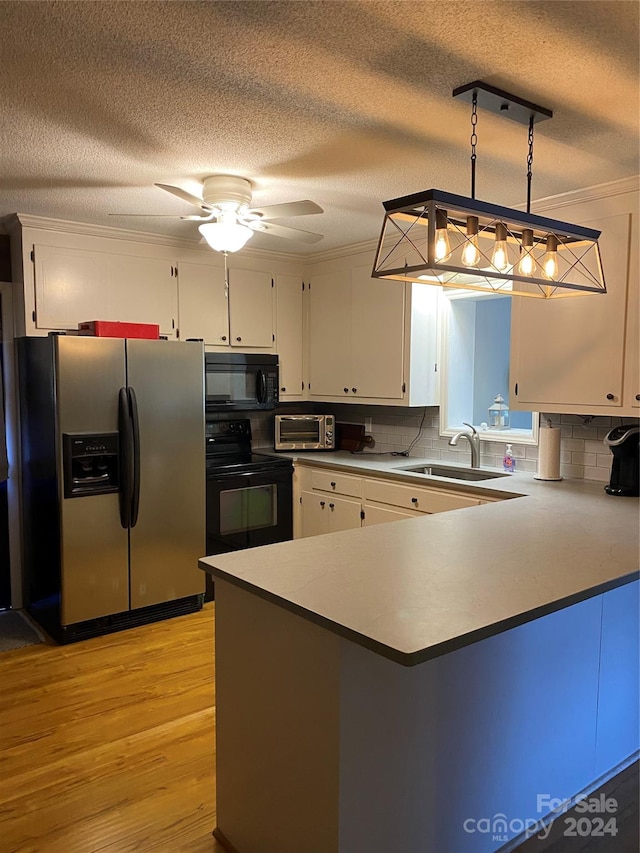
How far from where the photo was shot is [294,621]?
1.67m

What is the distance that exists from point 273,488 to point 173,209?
1927 mm

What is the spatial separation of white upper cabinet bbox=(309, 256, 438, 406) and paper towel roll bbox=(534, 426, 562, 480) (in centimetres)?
100

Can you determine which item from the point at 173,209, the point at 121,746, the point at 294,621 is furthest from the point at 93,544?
the point at 294,621

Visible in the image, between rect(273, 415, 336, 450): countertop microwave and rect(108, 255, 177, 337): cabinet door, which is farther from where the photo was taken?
rect(273, 415, 336, 450): countertop microwave

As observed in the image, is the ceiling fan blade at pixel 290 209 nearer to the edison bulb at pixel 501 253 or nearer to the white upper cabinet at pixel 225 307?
the edison bulb at pixel 501 253

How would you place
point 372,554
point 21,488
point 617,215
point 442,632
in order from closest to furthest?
point 442,632
point 372,554
point 617,215
point 21,488

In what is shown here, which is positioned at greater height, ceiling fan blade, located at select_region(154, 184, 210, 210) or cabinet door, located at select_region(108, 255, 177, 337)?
ceiling fan blade, located at select_region(154, 184, 210, 210)

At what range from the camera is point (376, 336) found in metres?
4.31

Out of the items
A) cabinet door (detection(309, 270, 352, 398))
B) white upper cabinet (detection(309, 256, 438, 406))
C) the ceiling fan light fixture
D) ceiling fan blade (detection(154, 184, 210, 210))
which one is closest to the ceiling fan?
the ceiling fan light fixture

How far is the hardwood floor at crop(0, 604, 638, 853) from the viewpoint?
2.02 metres

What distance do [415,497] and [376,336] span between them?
4.09 ft

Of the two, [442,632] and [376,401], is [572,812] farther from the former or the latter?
[376,401]

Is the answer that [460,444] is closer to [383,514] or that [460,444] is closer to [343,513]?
[383,514]

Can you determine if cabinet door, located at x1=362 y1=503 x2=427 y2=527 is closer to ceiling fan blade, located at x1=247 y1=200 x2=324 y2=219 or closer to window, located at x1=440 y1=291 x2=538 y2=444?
window, located at x1=440 y1=291 x2=538 y2=444
